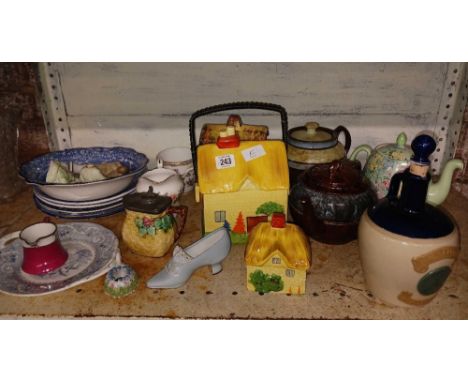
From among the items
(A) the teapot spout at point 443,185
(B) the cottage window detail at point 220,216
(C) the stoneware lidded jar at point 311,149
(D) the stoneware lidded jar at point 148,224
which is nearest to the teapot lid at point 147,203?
(D) the stoneware lidded jar at point 148,224

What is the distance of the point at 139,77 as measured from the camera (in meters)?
1.24

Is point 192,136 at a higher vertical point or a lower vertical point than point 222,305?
higher

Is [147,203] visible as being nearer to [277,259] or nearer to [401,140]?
[277,259]

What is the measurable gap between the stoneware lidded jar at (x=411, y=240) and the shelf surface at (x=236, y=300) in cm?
5

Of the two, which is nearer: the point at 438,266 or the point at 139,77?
the point at 438,266

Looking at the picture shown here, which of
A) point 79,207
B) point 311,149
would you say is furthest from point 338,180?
point 79,207

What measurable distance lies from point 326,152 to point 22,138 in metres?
0.97

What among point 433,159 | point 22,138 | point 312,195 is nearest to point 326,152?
point 312,195

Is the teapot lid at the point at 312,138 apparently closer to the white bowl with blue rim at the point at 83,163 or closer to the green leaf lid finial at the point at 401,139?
the green leaf lid finial at the point at 401,139

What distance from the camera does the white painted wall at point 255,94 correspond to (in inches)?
48.1

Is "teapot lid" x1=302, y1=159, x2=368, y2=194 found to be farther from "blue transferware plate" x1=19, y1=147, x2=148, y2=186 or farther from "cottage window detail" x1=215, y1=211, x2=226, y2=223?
"blue transferware plate" x1=19, y1=147, x2=148, y2=186

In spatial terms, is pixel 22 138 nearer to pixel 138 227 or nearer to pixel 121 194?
pixel 121 194

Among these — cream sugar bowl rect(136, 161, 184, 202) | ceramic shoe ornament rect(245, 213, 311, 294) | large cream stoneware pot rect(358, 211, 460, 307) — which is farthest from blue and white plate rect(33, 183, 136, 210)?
large cream stoneware pot rect(358, 211, 460, 307)

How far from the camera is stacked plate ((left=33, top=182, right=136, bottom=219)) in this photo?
108 cm
